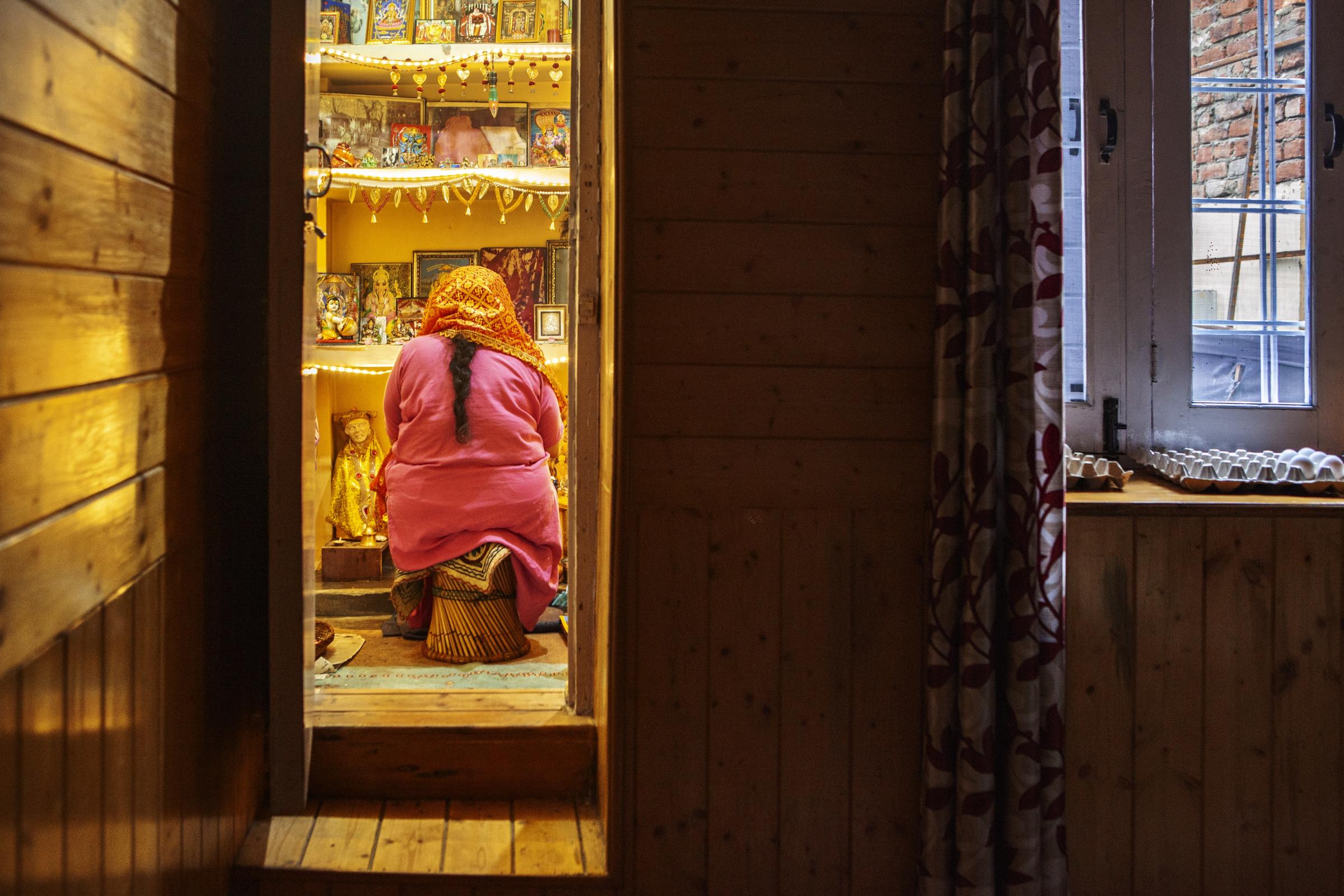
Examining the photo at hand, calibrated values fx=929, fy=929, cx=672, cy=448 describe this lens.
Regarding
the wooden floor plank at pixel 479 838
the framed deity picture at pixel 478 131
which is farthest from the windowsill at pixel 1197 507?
the framed deity picture at pixel 478 131

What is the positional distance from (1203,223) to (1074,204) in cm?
33

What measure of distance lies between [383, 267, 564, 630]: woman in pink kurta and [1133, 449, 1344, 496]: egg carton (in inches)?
67.9

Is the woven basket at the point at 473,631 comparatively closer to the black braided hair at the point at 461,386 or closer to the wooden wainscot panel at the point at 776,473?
the black braided hair at the point at 461,386

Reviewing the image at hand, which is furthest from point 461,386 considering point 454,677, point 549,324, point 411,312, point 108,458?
point 108,458

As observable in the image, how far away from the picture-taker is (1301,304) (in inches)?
88.5

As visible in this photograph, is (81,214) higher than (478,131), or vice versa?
(478,131)

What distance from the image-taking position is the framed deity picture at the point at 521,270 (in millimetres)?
3875

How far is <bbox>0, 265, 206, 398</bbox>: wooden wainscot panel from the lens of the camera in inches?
38.8

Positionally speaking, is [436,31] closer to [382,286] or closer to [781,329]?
[382,286]

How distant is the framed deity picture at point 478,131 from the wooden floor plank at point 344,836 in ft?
8.22

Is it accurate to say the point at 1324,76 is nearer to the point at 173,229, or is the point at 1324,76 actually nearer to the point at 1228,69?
the point at 1228,69

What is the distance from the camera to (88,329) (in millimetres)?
1180

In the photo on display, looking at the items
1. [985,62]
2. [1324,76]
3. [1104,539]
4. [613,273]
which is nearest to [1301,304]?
[1324,76]

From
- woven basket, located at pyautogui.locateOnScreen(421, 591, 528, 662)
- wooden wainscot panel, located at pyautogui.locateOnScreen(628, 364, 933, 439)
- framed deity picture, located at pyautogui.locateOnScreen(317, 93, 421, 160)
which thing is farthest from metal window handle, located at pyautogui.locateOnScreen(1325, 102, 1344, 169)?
framed deity picture, located at pyautogui.locateOnScreen(317, 93, 421, 160)
